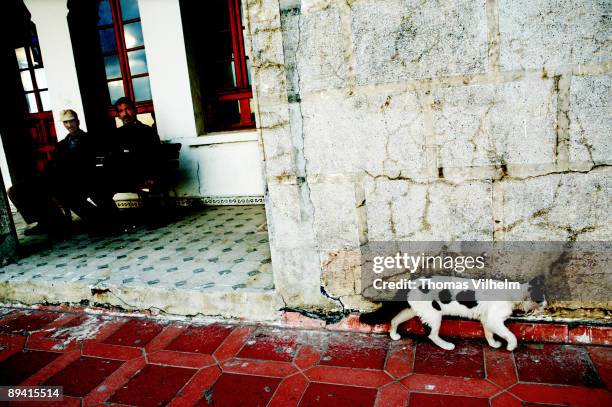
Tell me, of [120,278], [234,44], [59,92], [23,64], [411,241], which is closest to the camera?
[411,241]

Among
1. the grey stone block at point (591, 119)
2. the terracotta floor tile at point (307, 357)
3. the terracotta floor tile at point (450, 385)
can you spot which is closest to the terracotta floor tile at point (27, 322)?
the terracotta floor tile at point (307, 357)

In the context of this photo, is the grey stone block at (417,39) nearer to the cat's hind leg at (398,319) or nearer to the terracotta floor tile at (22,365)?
the cat's hind leg at (398,319)

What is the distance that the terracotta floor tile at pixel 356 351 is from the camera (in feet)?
7.16

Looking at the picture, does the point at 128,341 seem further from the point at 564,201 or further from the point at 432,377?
the point at 564,201

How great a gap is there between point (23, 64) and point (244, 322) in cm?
613

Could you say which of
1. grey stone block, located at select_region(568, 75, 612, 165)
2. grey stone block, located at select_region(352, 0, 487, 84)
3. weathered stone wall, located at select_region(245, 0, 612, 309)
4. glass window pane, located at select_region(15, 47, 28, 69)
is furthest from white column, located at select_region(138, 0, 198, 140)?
grey stone block, located at select_region(568, 75, 612, 165)

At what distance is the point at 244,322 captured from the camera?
2.70 metres

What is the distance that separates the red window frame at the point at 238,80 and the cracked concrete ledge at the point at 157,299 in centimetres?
299

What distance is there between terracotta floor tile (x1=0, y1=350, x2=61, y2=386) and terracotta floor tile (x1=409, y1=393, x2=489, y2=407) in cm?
224

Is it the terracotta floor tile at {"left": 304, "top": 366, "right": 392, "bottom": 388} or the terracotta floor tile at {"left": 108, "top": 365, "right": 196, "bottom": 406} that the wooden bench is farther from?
the terracotta floor tile at {"left": 304, "top": 366, "right": 392, "bottom": 388}

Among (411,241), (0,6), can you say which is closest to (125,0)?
(0,6)

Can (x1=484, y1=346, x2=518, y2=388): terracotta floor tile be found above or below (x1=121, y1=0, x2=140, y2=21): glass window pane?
below

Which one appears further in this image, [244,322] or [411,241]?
[244,322]

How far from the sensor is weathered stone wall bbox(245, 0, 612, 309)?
1.94m
